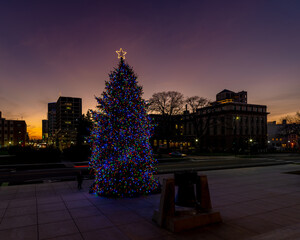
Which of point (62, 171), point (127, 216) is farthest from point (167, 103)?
point (127, 216)

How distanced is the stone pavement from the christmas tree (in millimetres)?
843

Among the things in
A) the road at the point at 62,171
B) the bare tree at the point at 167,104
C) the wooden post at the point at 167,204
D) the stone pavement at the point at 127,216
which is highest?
the bare tree at the point at 167,104

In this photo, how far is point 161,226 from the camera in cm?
744

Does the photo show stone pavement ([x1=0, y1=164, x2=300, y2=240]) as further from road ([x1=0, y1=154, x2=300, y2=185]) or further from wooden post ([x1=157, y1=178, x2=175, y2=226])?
road ([x1=0, y1=154, x2=300, y2=185])

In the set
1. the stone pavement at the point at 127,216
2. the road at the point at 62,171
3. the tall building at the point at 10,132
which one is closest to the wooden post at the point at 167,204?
the stone pavement at the point at 127,216

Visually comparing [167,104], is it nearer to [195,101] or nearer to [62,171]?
[195,101]

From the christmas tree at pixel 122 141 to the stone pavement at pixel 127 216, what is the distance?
843 millimetres

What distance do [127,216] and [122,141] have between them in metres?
4.41

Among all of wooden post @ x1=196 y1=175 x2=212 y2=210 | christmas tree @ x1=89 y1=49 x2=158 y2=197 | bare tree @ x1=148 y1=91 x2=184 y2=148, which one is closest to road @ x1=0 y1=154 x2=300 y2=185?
christmas tree @ x1=89 y1=49 x2=158 y2=197

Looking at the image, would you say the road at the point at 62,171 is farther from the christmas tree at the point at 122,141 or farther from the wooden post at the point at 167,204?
the wooden post at the point at 167,204

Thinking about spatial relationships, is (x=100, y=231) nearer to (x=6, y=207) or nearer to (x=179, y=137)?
(x=6, y=207)

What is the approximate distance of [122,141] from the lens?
12.1 metres

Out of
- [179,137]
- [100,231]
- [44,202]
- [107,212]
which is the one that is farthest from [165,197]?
[179,137]

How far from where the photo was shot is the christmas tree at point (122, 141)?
11781 millimetres
